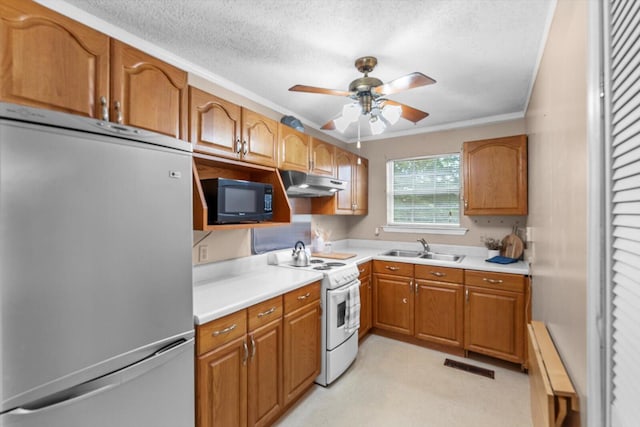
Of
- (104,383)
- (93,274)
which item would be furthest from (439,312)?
(93,274)

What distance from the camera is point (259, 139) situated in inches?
85.3

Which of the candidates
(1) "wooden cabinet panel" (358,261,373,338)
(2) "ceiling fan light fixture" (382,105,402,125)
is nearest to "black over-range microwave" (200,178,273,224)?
(2) "ceiling fan light fixture" (382,105,402,125)

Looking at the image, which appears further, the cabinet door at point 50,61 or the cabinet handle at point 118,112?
the cabinet handle at point 118,112

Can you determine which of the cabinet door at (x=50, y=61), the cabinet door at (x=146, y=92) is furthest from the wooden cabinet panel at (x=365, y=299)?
the cabinet door at (x=50, y=61)

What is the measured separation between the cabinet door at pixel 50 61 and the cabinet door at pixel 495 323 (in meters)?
3.09

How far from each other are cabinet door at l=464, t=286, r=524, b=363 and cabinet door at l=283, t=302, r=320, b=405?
4.95 feet

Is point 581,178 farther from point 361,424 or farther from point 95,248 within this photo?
point 361,424

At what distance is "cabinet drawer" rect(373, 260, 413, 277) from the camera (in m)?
3.04

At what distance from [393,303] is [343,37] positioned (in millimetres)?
2558

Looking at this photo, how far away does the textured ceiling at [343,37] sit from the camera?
1478 millimetres

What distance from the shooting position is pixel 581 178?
95cm

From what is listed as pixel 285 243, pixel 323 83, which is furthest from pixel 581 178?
pixel 285 243

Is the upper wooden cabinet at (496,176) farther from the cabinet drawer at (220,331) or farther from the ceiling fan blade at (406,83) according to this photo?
the cabinet drawer at (220,331)

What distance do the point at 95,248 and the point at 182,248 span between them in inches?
13.5
